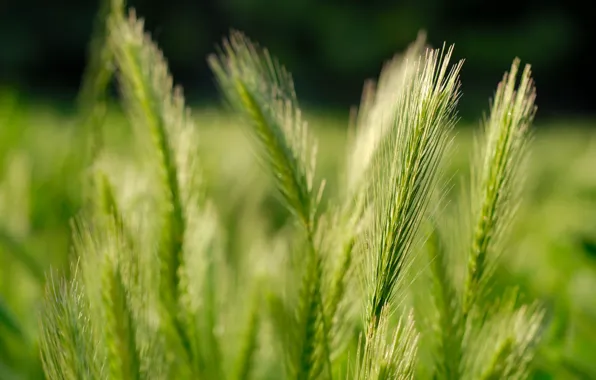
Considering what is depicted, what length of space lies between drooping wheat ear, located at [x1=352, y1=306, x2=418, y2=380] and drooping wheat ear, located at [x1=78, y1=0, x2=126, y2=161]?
31 centimetres

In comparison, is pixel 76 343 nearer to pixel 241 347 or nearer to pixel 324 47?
pixel 241 347

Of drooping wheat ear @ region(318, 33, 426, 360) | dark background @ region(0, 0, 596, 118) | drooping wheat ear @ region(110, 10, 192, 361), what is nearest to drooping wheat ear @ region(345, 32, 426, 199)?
drooping wheat ear @ region(318, 33, 426, 360)

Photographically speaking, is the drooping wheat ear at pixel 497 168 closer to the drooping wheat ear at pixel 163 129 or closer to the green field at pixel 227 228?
the green field at pixel 227 228

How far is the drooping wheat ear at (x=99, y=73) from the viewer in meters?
0.58

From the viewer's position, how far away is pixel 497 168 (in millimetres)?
373

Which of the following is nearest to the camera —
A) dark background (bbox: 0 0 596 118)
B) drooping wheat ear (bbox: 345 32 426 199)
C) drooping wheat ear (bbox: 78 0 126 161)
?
drooping wheat ear (bbox: 345 32 426 199)

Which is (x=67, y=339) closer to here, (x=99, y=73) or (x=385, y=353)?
(x=385, y=353)

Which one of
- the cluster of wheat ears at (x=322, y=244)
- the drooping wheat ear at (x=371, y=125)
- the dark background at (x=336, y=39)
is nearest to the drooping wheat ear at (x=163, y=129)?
the cluster of wheat ears at (x=322, y=244)

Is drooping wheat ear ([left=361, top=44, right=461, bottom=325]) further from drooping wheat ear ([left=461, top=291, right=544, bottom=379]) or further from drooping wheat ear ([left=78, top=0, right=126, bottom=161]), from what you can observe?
drooping wheat ear ([left=78, top=0, right=126, bottom=161])

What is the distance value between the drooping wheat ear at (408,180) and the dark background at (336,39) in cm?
929

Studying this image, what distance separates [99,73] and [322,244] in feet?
1.00

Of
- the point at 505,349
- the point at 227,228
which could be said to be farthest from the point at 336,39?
the point at 505,349

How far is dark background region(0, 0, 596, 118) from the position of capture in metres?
10.3

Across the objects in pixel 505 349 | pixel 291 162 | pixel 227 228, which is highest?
pixel 291 162
